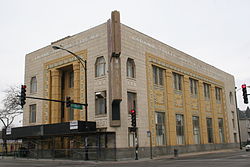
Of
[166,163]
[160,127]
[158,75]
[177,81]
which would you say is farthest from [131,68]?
[166,163]

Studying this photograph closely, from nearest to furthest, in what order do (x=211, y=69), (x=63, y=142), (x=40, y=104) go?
(x=63, y=142) < (x=40, y=104) < (x=211, y=69)

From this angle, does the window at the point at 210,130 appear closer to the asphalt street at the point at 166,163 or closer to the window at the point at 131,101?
the asphalt street at the point at 166,163

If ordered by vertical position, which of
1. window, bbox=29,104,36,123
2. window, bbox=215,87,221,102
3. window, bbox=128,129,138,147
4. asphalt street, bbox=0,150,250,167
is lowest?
asphalt street, bbox=0,150,250,167

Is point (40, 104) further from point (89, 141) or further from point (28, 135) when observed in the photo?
point (89, 141)

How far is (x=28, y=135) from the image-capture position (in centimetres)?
3466

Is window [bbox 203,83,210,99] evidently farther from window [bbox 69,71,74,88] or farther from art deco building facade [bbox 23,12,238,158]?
window [bbox 69,71,74,88]

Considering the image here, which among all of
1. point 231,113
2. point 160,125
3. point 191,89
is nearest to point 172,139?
point 160,125

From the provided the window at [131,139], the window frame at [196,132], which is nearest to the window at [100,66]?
the window at [131,139]

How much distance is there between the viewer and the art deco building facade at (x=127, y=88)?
3150cm

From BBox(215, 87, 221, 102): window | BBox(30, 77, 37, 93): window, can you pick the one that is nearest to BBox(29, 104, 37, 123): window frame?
BBox(30, 77, 37, 93): window

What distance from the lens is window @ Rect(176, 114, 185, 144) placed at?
4081 cm

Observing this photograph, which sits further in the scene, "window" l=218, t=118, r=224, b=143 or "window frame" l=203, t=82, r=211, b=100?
"window" l=218, t=118, r=224, b=143

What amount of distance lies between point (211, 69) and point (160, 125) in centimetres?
2108

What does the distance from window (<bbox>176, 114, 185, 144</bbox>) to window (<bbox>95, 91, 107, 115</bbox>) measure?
516 inches
